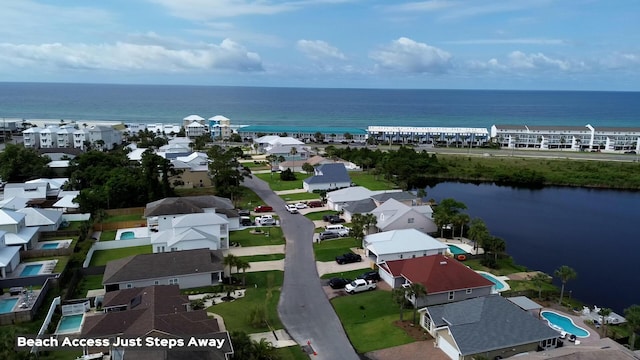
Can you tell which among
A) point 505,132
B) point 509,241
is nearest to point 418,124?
point 505,132

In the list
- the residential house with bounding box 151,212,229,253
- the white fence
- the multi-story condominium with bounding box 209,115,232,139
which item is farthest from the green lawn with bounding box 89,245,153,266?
the multi-story condominium with bounding box 209,115,232,139

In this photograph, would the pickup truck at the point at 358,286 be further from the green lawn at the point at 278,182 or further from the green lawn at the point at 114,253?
the green lawn at the point at 278,182

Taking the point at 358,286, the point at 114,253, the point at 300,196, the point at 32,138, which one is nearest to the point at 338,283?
the point at 358,286

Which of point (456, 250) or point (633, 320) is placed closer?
point (633, 320)

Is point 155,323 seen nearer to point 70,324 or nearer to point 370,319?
point 70,324

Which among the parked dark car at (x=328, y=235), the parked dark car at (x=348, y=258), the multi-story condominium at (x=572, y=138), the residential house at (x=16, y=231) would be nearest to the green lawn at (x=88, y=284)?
the residential house at (x=16, y=231)

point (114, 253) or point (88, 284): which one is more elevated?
point (114, 253)
